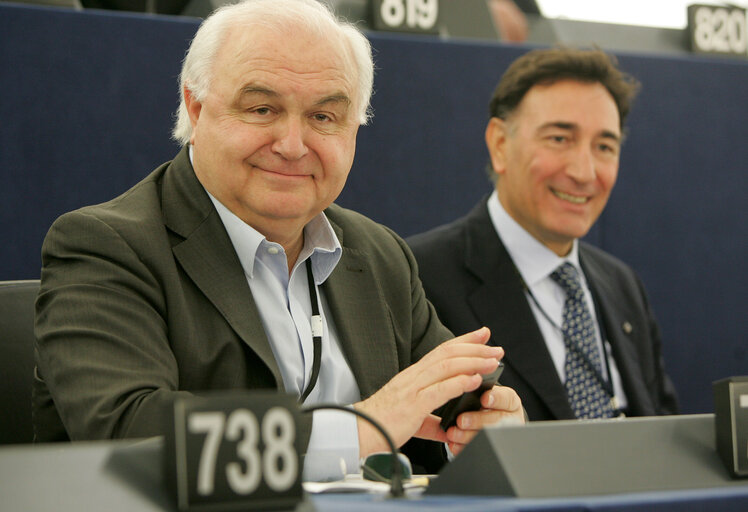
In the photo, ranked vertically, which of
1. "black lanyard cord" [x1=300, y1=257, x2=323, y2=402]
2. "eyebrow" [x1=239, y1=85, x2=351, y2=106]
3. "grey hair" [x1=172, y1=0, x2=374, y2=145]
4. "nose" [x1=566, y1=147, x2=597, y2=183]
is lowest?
"black lanyard cord" [x1=300, y1=257, x2=323, y2=402]

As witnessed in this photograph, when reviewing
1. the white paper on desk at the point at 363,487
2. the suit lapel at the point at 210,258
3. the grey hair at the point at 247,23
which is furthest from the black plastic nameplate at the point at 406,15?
the white paper on desk at the point at 363,487

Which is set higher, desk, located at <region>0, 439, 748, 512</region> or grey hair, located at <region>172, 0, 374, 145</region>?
grey hair, located at <region>172, 0, 374, 145</region>

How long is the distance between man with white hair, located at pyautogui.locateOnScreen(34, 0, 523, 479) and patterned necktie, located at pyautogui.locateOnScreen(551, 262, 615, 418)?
577mm

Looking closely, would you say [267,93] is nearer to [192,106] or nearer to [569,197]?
[192,106]

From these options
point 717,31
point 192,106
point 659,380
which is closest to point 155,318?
point 192,106

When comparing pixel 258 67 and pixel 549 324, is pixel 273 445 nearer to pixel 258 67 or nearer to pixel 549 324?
pixel 258 67

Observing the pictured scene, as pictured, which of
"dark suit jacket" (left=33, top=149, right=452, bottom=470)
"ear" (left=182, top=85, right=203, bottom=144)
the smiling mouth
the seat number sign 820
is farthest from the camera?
the seat number sign 820

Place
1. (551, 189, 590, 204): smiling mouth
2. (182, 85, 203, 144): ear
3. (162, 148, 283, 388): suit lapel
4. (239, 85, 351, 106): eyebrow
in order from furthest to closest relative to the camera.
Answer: (551, 189, 590, 204): smiling mouth
(182, 85, 203, 144): ear
(239, 85, 351, 106): eyebrow
(162, 148, 283, 388): suit lapel

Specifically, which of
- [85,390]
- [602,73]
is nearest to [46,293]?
[85,390]

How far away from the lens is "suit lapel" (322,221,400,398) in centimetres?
164

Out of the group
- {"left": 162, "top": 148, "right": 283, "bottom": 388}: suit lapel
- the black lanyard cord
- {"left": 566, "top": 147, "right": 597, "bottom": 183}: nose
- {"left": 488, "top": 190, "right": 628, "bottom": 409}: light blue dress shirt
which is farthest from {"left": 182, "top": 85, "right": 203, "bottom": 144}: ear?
{"left": 566, "top": 147, "right": 597, "bottom": 183}: nose

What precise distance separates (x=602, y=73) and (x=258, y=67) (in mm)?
1284

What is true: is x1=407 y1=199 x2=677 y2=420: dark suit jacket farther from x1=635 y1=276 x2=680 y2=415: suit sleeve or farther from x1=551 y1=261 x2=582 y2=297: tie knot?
x1=551 y1=261 x2=582 y2=297: tie knot

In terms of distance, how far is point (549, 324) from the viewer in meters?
Result: 2.35
